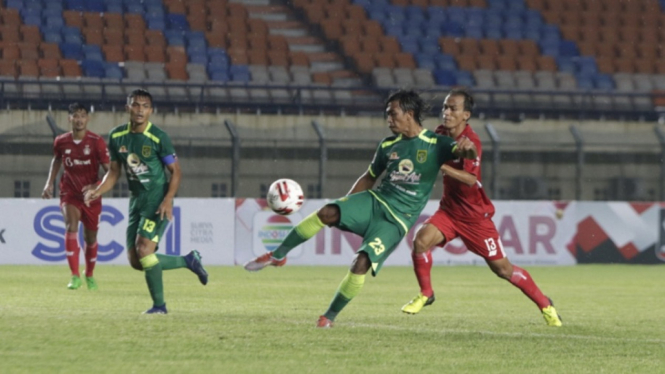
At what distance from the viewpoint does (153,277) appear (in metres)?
9.49

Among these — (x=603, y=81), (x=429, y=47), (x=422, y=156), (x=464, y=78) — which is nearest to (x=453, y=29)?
(x=429, y=47)

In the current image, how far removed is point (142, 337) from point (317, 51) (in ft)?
67.9

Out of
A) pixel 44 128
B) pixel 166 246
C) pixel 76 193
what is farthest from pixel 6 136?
pixel 76 193

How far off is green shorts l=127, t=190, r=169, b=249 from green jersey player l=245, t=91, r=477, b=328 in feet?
4.74

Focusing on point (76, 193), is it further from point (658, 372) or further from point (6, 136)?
point (658, 372)

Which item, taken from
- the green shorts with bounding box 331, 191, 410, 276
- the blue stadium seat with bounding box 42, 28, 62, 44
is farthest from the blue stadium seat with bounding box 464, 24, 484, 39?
the green shorts with bounding box 331, 191, 410, 276

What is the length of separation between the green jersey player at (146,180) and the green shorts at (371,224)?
5.50 ft

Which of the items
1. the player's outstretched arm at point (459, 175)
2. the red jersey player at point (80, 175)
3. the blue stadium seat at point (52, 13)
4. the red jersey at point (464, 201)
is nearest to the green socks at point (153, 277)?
the red jersey at point (464, 201)

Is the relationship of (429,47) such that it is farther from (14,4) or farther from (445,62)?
(14,4)

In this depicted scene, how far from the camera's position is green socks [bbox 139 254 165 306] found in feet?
31.1

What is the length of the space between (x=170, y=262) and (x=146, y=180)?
868 mm

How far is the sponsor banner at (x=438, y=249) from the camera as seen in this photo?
1942 centimetres

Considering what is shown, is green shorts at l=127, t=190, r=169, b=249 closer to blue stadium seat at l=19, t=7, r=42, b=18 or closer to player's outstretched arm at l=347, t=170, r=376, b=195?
player's outstretched arm at l=347, t=170, r=376, b=195

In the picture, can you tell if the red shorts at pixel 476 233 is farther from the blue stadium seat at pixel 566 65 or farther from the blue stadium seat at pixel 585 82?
the blue stadium seat at pixel 566 65
